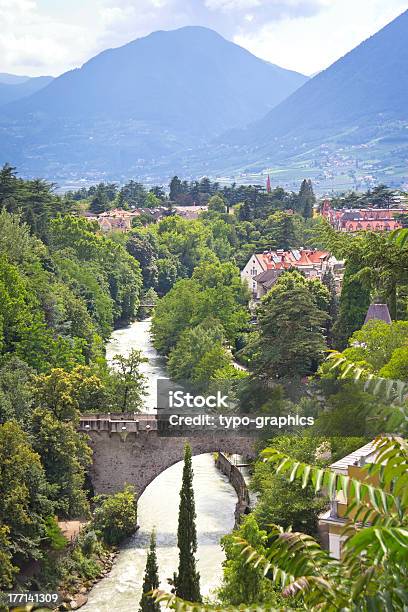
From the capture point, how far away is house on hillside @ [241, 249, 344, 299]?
239 ft

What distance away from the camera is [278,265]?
76.0 metres

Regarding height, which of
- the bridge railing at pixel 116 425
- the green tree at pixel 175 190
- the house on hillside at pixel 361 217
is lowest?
the bridge railing at pixel 116 425

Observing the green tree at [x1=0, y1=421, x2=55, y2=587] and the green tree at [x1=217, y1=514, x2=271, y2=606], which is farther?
the green tree at [x1=0, y1=421, x2=55, y2=587]

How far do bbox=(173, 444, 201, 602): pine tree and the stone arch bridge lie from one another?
28.1ft

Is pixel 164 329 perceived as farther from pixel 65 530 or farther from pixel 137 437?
pixel 65 530

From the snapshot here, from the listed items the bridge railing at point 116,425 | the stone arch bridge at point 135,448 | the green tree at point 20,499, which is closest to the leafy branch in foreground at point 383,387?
the green tree at point 20,499

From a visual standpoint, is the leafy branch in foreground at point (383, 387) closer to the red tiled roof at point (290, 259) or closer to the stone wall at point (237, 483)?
the stone wall at point (237, 483)

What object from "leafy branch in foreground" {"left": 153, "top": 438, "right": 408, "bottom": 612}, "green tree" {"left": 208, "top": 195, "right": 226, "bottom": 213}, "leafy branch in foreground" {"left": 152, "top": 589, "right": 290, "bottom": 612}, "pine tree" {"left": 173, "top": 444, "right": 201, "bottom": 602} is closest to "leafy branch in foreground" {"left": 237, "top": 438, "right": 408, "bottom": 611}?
"leafy branch in foreground" {"left": 153, "top": 438, "right": 408, "bottom": 612}

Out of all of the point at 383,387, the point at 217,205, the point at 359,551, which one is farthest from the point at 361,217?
the point at 359,551

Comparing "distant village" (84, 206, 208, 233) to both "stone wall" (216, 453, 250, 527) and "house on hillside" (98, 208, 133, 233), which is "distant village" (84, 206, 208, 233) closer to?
"house on hillside" (98, 208, 133, 233)

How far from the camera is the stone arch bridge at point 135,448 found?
3572 centimetres

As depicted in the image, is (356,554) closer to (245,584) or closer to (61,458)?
(245,584)

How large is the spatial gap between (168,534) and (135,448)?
375 cm

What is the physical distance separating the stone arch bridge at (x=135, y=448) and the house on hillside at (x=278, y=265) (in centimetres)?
3531
